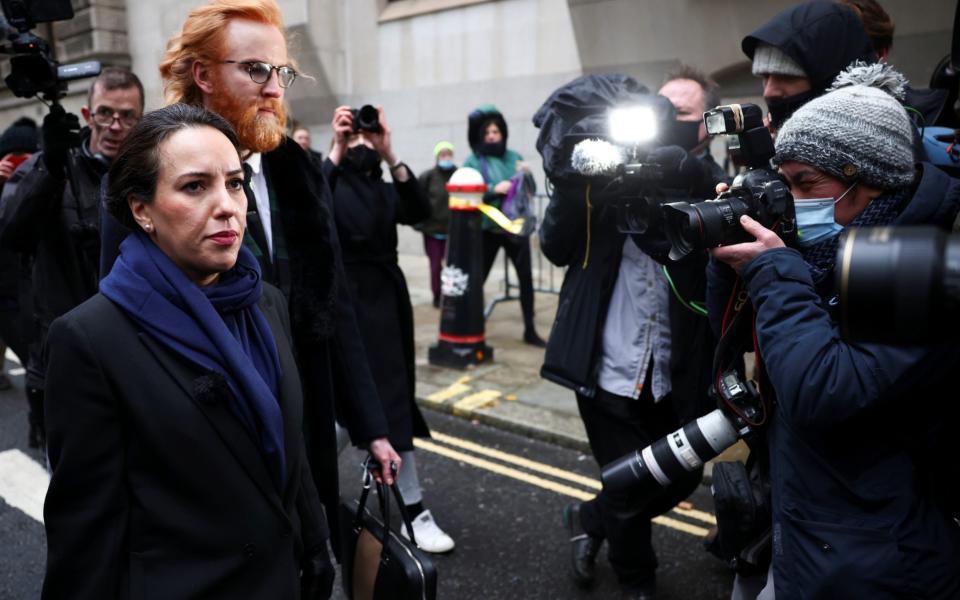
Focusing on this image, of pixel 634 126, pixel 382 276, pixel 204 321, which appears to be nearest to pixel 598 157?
pixel 634 126

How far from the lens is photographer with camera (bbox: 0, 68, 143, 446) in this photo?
133 inches

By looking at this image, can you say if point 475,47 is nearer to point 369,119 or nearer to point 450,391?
point 450,391

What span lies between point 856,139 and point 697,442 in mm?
955

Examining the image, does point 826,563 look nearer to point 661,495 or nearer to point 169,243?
point 661,495

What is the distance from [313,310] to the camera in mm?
2412

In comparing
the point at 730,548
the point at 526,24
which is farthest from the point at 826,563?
the point at 526,24

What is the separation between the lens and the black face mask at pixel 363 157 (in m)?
3.49

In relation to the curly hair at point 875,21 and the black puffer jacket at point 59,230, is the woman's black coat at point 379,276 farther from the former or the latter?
the curly hair at point 875,21

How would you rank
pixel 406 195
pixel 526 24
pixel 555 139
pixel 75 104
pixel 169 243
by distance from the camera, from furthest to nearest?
pixel 75 104 < pixel 526 24 < pixel 406 195 < pixel 555 139 < pixel 169 243

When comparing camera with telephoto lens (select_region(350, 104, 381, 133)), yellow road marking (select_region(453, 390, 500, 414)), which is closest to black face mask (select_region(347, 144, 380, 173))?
camera with telephoto lens (select_region(350, 104, 381, 133))

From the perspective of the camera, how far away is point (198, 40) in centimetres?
220

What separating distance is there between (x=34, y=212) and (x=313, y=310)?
1.88 metres

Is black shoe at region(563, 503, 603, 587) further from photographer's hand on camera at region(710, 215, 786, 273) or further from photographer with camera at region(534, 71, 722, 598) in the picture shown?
photographer's hand on camera at region(710, 215, 786, 273)

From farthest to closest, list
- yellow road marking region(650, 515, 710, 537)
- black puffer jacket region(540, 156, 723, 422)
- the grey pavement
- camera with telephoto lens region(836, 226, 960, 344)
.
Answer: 1. the grey pavement
2. yellow road marking region(650, 515, 710, 537)
3. black puffer jacket region(540, 156, 723, 422)
4. camera with telephoto lens region(836, 226, 960, 344)
